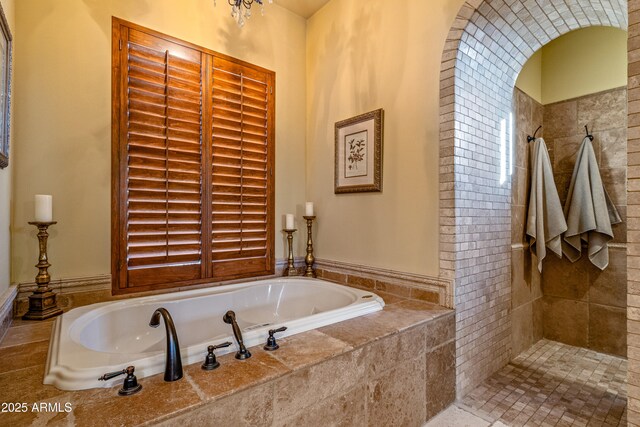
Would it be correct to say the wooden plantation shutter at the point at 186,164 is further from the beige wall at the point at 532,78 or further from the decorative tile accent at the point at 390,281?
the beige wall at the point at 532,78

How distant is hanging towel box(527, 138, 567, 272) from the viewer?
2512mm

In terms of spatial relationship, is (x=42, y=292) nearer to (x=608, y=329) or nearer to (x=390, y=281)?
(x=390, y=281)

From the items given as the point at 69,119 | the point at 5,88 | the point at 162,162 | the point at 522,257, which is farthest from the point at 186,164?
the point at 522,257

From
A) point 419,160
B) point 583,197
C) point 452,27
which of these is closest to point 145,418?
point 419,160

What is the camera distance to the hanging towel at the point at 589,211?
8.04ft

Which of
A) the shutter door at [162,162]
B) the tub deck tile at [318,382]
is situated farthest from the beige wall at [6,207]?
the tub deck tile at [318,382]

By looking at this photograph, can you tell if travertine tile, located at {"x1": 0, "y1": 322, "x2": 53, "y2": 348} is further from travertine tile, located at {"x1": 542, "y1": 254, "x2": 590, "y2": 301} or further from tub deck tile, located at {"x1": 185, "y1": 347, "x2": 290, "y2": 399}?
travertine tile, located at {"x1": 542, "y1": 254, "x2": 590, "y2": 301}

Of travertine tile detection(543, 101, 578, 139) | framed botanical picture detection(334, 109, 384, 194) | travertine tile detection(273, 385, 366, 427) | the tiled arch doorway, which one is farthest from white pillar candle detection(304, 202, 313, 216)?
travertine tile detection(543, 101, 578, 139)

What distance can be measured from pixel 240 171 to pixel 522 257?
2.36 meters

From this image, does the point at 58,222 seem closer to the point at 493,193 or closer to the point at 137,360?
the point at 137,360

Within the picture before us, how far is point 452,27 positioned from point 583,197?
1.74m

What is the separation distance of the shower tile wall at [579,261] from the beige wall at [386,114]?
957 millimetres

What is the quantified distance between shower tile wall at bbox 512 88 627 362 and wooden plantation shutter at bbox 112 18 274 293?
81.6 inches

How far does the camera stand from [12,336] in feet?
4.80
